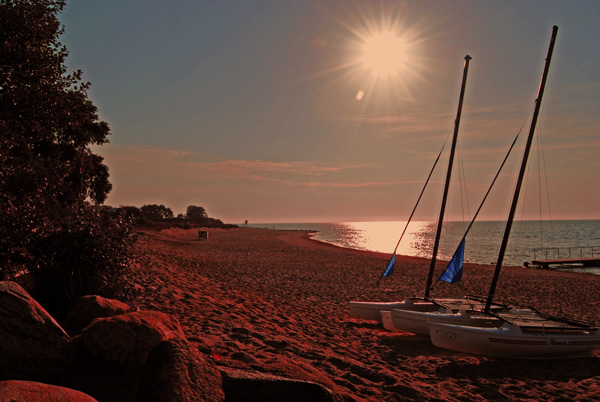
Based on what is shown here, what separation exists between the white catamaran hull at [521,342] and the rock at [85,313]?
8.58 metres

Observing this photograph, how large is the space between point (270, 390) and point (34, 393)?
2.43 metres

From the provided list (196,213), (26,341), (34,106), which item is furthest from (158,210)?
(26,341)

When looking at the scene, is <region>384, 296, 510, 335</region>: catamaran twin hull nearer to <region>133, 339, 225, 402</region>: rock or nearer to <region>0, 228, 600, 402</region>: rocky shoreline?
<region>0, 228, 600, 402</region>: rocky shoreline

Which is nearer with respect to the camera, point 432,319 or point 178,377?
point 178,377

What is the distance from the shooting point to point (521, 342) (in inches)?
410

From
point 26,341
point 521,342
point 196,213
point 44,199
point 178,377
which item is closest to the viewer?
point 178,377

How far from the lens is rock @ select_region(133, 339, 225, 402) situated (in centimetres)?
419

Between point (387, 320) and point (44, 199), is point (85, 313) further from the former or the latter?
point (387, 320)

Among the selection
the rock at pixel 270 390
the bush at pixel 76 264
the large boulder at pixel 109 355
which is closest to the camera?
the rock at pixel 270 390

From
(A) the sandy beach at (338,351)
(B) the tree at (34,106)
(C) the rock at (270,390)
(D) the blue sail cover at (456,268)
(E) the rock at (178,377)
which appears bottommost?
(A) the sandy beach at (338,351)

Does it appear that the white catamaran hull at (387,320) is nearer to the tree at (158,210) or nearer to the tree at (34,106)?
the tree at (34,106)

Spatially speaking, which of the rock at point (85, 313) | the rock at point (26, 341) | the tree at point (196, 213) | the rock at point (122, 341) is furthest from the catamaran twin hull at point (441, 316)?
the tree at point (196, 213)

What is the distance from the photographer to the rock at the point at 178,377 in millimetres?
4191

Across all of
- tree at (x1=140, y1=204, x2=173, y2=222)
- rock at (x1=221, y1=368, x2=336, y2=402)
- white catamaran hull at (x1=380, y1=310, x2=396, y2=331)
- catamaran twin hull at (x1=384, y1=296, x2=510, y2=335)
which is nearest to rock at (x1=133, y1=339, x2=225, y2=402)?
rock at (x1=221, y1=368, x2=336, y2=402)
